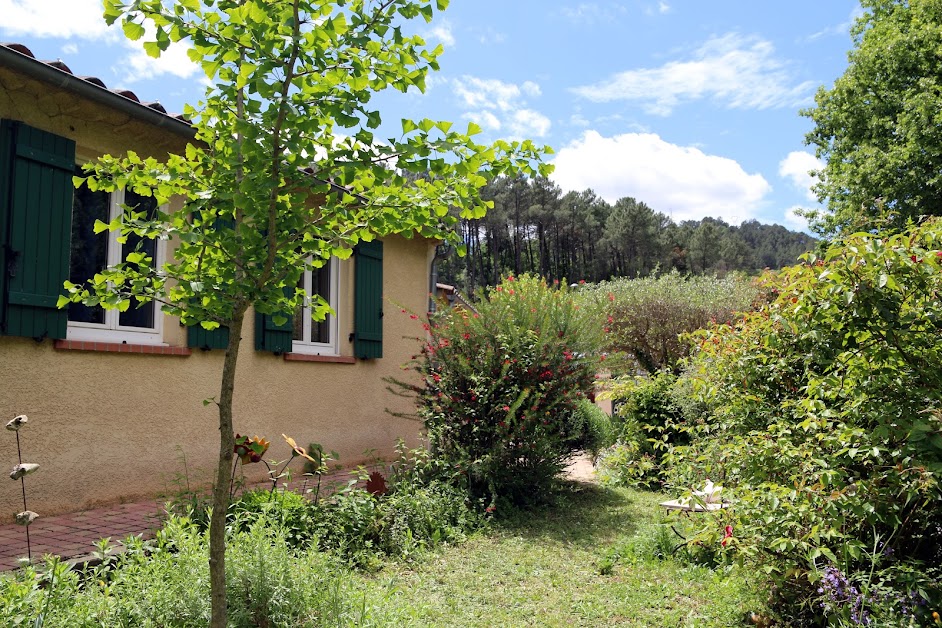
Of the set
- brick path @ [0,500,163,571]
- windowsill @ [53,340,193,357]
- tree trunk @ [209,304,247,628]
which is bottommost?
brick path @ [0,500,163,571]

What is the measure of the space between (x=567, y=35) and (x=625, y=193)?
4860 cm

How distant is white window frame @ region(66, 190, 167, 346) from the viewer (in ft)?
17.2

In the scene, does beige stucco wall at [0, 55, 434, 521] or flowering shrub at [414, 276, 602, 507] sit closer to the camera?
beige stucco wall at [0, 55, 434, 521]

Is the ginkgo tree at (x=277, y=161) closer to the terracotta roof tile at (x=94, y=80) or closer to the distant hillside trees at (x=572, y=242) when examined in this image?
the terracotta roof tile at (x=94, y=80)

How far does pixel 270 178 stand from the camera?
2334mm

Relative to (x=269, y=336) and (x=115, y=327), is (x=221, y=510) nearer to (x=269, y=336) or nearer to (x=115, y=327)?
(x=115, y=327)

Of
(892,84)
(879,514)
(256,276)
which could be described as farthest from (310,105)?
(892,84)

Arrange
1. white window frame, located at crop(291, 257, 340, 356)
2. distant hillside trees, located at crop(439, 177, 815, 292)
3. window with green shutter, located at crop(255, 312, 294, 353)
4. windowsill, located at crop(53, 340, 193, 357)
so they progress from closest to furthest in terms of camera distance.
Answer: windowsill, located at crop(53, 340, 193, 357) < window with green shutter, located at crop(255, 312, 294, 353) < white window frame, located at crop(291, 257, 340, 356) < distant hillside trees, located at crop(439, 177, 815, 292)

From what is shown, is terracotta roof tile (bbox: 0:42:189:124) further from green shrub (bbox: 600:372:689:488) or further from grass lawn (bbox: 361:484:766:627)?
green shrub (bbox: 600:372:689:488)

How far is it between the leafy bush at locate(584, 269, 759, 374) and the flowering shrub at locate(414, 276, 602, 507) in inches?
340

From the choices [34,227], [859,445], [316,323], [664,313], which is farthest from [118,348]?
[664,313]

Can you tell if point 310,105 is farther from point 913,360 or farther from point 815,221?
point 815,221

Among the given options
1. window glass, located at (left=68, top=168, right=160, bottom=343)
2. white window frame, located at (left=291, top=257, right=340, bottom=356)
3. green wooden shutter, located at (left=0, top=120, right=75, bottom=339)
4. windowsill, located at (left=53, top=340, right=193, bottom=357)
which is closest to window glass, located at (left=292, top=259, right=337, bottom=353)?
white window frame, located at (left=291, top=257, right=340, bottom=356)

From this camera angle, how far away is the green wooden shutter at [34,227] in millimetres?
4645
